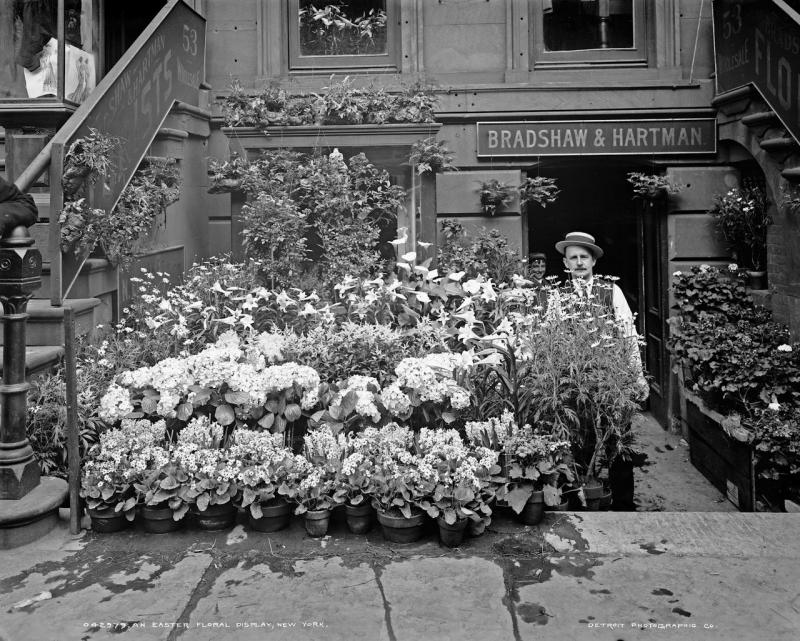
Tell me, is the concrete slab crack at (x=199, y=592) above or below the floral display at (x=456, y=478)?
below

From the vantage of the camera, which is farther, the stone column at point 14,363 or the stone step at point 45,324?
the stone step at point 45,324

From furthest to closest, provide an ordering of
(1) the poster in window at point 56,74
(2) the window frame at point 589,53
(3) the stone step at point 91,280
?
(2) the window frame at point 589,53 → (1) the poster in window at point 56,74 → (3) the stone step at point 91,280

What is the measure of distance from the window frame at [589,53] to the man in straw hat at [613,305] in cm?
234

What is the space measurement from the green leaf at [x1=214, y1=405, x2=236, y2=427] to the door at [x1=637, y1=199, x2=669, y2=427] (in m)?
5.68

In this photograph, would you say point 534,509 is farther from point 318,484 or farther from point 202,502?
point 202,502

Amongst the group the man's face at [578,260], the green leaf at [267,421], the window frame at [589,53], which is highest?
the window frame at [589,53]

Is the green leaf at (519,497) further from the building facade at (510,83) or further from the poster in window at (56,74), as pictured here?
the poster in window at (56,74)

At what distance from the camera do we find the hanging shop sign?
21.0ft

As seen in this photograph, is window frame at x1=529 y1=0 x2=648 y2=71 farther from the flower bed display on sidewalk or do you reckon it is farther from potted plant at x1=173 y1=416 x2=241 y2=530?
potted plant at x1=173 y1=416 x2=241 y2=530

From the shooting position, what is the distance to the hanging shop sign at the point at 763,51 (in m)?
6.39

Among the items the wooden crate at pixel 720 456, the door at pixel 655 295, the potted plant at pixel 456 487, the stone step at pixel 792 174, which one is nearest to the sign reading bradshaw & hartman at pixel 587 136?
the door at pixel 655 295

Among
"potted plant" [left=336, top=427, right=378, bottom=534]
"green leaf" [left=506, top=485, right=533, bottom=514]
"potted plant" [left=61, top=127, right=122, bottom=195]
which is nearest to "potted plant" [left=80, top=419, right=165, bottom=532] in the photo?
"potted plant" [left=336, top=427, right=378, bottom=534]

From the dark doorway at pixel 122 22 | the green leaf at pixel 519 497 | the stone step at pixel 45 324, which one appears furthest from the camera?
the dark doorway at pixel 122 22

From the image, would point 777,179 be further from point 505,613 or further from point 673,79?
point 505,613
